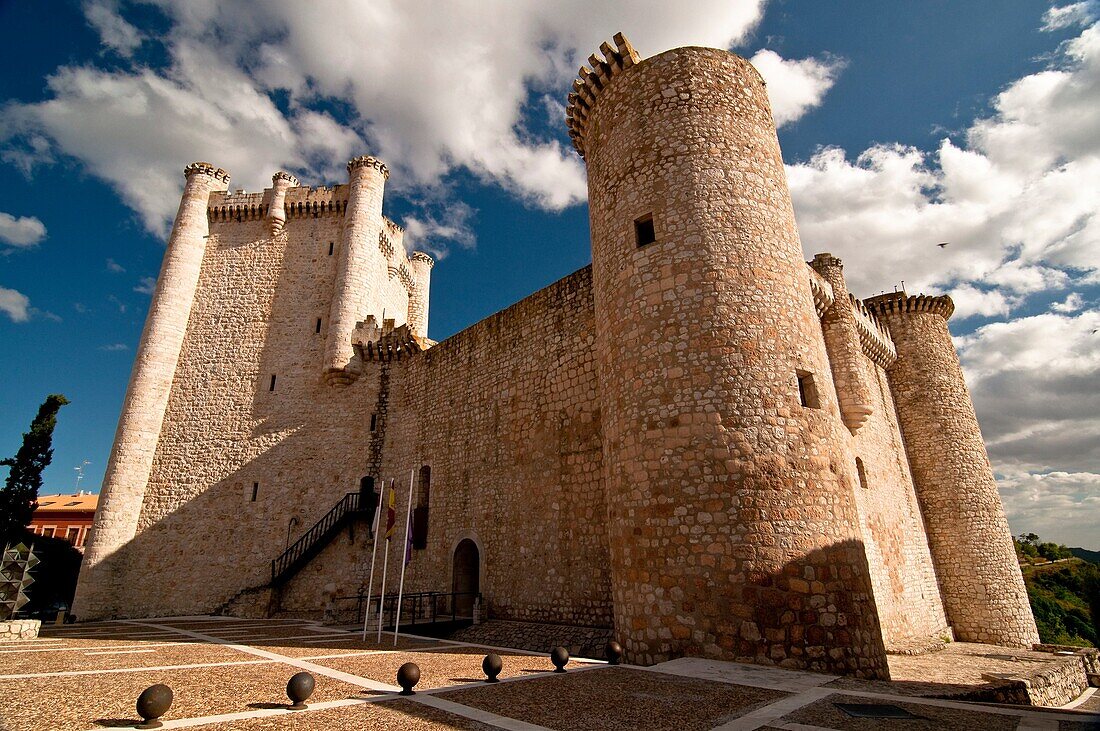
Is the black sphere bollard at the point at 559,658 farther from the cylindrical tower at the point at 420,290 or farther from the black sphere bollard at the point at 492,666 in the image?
the cylindrical tower at the point at 420,290

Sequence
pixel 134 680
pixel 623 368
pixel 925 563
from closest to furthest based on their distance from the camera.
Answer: pixel 134 680, pixel 623 368, pixel 925 563

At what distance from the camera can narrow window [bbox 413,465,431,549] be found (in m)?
14.7

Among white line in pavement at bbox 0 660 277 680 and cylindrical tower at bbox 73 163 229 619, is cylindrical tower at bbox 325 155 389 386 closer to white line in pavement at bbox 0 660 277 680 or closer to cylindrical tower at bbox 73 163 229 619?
cylindrical tower at bbox 73 163 229 619

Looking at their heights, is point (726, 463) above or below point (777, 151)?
below

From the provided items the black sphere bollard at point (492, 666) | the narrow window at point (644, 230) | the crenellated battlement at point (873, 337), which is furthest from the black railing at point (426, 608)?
the crenellated battlement at point (873, 337)

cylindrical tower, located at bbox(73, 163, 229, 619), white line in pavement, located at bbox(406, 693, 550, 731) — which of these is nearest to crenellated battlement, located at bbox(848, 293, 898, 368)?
white line in pavement, located at bbox(406, 693, 550, 731)

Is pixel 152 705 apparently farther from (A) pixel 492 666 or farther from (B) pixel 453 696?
(A) pixel 492 666

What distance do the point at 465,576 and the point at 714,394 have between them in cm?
889

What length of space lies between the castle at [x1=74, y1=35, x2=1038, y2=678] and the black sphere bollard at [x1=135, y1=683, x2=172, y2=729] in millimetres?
5312

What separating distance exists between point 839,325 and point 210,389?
2017 cm

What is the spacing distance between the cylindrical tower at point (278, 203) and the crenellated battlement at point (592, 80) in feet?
47.6

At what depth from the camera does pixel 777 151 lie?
9742 mm

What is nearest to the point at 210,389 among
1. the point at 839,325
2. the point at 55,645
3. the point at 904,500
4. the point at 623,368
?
the point at 55,645

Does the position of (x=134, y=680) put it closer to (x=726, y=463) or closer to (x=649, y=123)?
(x=726, y=463)
